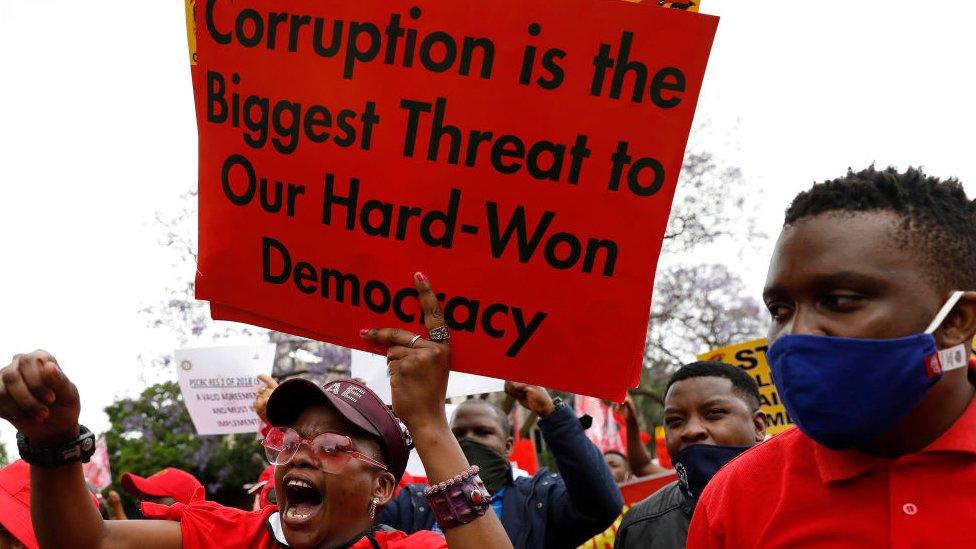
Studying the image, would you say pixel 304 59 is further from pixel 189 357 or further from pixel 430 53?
pixel 189 357

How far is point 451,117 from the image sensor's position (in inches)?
106

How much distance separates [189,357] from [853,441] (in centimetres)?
776

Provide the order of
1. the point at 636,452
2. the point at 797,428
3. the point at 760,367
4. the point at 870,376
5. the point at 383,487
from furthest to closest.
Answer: the point at 760,367
the point at 636,452
the point at 383,487
the point at 797,428
the point at 870,376

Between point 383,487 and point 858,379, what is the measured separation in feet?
5.48

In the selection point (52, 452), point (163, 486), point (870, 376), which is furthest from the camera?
point (163, 486)

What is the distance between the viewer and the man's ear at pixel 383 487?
3.08m

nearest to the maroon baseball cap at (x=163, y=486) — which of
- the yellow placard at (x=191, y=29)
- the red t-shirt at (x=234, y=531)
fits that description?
the red t-shirt at (x=234, y=531)

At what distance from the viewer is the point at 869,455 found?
1.99 metres

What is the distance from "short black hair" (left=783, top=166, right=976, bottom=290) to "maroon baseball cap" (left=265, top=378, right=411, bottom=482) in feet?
4.91

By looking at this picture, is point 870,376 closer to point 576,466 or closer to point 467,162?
point 467,162

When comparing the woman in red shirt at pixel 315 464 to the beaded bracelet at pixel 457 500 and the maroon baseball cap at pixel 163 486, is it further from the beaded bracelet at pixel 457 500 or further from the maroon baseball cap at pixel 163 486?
the maroon baseball cap at pixel 163 486

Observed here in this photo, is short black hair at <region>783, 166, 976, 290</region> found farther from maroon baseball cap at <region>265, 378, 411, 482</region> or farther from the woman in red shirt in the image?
maroon baseball cap at <region>265, 378, 411, 482</region>

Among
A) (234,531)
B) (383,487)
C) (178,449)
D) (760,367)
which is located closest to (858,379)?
(383,487)

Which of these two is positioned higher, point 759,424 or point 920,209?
point 920,209
